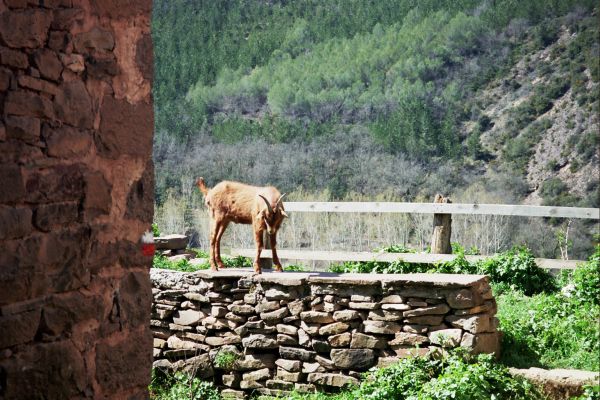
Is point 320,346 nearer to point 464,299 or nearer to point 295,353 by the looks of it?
point 295,353

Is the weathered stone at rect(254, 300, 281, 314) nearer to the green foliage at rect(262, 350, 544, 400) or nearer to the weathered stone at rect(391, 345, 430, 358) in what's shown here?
the green foliage at rect(262, 350, 544, 400)

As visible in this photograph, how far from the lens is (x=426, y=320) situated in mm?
8141

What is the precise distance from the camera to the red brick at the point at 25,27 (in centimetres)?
336

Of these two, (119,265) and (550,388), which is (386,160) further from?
(119,265)

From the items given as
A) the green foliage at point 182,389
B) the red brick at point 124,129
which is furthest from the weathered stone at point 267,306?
the red brick at point 124,129

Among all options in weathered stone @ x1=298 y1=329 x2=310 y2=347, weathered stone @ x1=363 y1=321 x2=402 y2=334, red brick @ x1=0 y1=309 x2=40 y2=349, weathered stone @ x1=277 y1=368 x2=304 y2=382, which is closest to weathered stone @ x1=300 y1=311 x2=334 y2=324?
weathered stone @ x1=298 y1=329 x2=310 y2=347

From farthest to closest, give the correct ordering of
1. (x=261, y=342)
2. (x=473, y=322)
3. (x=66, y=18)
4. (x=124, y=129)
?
1. (x=261, y=342)
2. (x=473, y=322)
3. (x=124, y=129)
4. (x=66, y=18)

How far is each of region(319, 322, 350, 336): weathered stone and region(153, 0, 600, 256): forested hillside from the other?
7.30 metres

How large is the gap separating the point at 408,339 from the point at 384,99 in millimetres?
10149

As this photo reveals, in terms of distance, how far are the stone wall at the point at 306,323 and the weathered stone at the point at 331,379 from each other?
10mm

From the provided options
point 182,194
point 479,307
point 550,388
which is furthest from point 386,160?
point 550,388

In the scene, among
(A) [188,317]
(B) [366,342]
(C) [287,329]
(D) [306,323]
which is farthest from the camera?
(A) [188,317]

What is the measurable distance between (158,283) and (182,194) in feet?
27.9

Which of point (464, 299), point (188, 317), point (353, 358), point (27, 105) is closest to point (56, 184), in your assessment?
point (27, 105)
